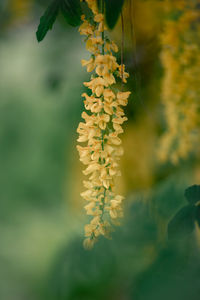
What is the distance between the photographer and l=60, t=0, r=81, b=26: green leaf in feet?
1.79

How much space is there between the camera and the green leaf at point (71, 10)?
0.55 metres

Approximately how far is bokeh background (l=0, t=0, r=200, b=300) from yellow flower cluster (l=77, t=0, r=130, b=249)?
4.1 inches

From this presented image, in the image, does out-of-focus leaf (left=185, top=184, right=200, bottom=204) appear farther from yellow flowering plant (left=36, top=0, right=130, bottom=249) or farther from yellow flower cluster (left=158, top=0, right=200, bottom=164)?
yellow flower cluster (left=158, top=0, right=200, bottom=164)

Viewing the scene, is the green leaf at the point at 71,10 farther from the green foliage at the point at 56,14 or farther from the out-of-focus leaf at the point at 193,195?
the out-of-focus leaf at the point at 193,195

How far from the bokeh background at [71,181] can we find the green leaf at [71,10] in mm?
138

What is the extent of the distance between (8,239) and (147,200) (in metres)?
1.17

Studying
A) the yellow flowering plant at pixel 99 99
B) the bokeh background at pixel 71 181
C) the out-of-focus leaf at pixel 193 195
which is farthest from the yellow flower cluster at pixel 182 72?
the out-of-focus leaf at pixel 193 195

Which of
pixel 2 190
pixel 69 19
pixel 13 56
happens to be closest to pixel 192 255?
pixel 69 19

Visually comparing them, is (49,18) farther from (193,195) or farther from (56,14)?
(193,195)

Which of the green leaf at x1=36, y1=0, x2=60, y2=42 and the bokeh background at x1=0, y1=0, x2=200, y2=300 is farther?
the bokeh background at x1=0, y1=0, x2=200, y2=300

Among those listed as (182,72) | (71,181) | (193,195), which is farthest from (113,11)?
(71,181)

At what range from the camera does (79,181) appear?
5.97ft

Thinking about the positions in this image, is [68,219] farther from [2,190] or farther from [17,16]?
[17,16]

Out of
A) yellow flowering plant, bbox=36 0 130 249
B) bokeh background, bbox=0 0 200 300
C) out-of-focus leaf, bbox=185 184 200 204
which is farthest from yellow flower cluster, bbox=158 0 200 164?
out-of-focus leaf, bbox=185 184 200 204
